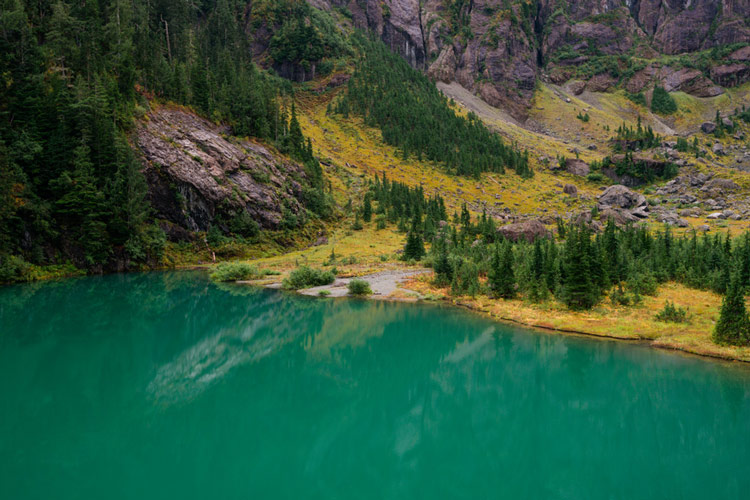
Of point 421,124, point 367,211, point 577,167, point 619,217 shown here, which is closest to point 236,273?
point 367,211

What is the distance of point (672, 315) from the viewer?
25.1m

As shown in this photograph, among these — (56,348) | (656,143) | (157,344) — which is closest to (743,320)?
(157,344)

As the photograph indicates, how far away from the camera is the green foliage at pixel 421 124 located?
116m

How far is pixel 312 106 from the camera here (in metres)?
129

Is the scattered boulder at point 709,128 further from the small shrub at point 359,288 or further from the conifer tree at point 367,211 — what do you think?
the small shrub at point 359,288

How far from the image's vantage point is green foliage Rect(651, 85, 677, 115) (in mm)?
187875

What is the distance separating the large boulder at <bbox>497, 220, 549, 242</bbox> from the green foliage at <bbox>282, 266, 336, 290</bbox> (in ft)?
103

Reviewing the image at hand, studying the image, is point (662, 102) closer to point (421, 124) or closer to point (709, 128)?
point (709, 128)

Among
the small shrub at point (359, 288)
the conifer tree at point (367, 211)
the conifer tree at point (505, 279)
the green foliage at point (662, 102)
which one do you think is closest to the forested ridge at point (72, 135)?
the small shrub at point (359, 288)

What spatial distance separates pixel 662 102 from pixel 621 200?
449 feet

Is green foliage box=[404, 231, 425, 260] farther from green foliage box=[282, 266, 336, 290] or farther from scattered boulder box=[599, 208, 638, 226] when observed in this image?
scattered boulder box=[599, 208, 638, 226]

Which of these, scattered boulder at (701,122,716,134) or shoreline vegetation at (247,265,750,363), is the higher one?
scattered boulder at (701,122,716,134)

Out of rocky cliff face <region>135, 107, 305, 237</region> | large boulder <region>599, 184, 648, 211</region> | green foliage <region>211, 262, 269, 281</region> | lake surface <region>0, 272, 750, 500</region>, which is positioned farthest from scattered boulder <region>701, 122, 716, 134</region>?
green foliage <region>211, 262, 269, 281</region>

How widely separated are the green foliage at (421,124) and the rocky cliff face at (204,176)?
174 ft
